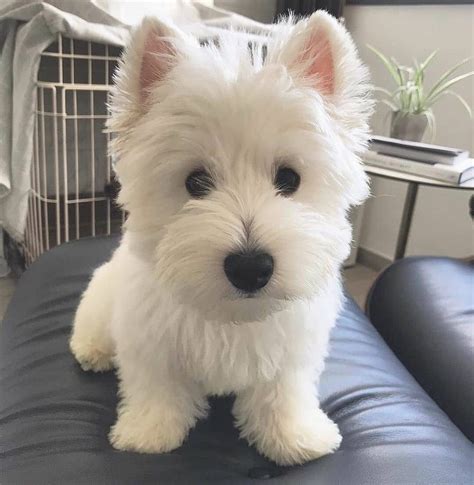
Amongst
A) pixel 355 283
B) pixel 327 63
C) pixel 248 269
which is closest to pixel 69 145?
pixel 355 283

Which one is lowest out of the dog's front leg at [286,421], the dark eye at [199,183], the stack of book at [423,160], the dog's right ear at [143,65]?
the dog's front leg at [286,421]

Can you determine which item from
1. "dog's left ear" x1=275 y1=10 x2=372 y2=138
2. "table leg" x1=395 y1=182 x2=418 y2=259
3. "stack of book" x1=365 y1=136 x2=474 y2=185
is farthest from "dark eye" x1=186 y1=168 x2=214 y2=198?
"table leg" x1=395 y1=182 x2=418 y2=259

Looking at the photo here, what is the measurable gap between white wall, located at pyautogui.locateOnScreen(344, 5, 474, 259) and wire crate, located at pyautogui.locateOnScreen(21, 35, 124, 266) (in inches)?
55.9

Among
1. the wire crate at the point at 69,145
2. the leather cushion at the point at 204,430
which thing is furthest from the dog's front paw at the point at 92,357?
the wire crate at the point at 69,145

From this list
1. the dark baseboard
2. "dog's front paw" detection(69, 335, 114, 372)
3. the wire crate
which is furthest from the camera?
the dark baseboard


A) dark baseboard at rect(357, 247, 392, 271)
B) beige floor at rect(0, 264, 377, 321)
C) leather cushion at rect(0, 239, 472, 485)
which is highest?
leather cushion at rect(0, 239, 472, 485)

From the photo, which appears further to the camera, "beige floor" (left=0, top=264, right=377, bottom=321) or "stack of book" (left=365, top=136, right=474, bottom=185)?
"beige floor" (left=0, top=264, right=377, bottom=321)

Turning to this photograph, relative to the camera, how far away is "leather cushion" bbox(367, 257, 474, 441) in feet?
4.47

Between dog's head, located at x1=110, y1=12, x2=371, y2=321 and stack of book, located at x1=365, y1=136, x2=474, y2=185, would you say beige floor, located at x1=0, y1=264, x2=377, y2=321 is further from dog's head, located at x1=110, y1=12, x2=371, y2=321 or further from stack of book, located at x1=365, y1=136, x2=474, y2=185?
dog's head, located at x1=110, y1=12, x2=371, y2=321

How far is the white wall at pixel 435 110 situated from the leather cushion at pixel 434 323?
37.9 inches

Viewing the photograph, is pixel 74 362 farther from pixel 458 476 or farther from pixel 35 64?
pixel 35 64

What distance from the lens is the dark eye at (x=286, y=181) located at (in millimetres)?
915

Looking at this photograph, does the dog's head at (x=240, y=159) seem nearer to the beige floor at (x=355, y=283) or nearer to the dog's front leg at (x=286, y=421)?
the dog's front leg at (x=286, y=421)

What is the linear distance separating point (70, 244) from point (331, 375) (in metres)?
0.95
